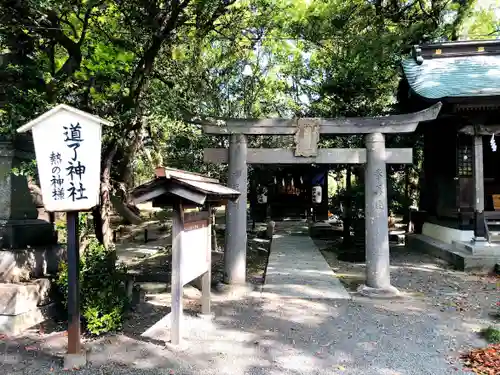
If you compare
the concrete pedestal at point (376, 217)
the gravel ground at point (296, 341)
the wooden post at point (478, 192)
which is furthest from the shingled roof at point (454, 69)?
the gravel ground at point (296, 341)

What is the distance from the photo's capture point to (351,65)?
12852 mm

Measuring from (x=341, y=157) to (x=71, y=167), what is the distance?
Answer: 5.04 metres

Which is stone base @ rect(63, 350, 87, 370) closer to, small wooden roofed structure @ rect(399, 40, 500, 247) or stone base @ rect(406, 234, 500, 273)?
stone base @ rect(406, 234, 500, 273)

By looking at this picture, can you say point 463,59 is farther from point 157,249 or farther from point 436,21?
point 157,249

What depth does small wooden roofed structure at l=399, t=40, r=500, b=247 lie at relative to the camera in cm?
1052

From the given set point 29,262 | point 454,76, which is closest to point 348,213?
point 454,76

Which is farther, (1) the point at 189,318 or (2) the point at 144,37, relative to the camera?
(2) the point at 144,37

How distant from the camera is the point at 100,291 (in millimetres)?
5430

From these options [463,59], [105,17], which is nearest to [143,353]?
[105,17]

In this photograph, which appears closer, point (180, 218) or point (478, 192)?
point (180, 218)

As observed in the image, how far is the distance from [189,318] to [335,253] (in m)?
8.49

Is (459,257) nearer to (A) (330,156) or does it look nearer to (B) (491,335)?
(A) (330,156)

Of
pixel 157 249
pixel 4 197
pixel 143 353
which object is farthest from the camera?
pixel 157 249

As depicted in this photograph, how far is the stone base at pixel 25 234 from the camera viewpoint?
638 centimetres
